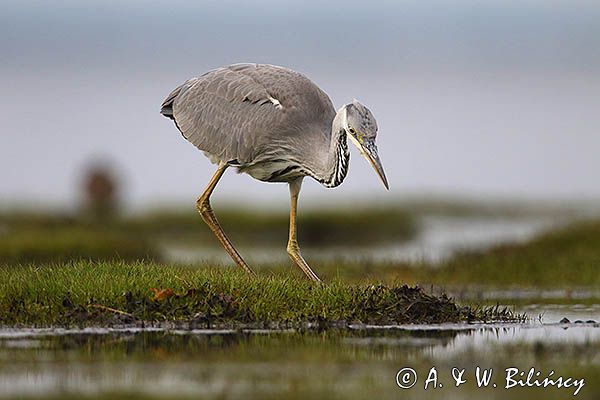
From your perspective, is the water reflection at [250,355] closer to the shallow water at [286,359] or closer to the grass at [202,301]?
the shallow water at [286,359]

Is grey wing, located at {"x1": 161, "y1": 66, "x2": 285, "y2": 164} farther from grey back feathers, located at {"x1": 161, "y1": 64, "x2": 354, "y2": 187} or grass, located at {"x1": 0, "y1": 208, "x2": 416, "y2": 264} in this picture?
grass, located at {"x1": 0, "y1": 208, "x2": 416, "y2": 264}

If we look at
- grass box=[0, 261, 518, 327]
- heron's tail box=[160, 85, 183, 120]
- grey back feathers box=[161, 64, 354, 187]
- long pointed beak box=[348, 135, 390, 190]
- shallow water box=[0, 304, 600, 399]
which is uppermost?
heron's tail box=[160, 85, 183, 120]

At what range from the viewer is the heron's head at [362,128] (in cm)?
1112

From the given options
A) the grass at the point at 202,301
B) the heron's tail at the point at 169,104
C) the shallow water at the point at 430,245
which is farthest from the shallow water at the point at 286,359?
the shallow water at the point at 430,245

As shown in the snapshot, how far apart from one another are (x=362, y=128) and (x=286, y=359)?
3.11 meters

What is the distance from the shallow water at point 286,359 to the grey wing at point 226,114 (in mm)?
2752

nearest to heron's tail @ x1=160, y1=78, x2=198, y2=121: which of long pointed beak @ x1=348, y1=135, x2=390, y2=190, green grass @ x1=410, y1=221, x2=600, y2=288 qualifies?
long pointed beak @ x1=348, y1=135, x2=390, y2=190

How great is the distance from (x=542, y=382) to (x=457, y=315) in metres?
2.66

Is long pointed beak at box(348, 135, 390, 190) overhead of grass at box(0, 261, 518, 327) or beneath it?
overhead

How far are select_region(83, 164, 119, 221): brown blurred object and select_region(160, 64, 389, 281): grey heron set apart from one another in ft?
44.5

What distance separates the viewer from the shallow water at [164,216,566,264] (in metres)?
17.9

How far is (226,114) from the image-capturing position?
1283 centimetres

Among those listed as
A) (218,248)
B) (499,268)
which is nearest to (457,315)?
(499,268)

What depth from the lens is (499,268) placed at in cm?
1608
